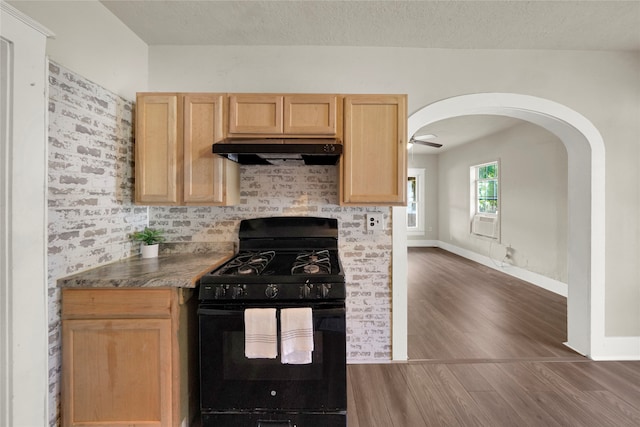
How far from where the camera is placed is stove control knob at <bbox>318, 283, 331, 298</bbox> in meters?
1.59

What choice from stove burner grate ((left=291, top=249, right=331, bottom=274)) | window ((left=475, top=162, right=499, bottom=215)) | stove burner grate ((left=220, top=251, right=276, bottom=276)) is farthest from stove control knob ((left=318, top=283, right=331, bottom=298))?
window ((left=475, top=162, right=499, bottom=215))

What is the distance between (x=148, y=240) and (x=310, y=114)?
1532mm

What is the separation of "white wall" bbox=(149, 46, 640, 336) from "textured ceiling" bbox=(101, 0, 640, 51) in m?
0.08

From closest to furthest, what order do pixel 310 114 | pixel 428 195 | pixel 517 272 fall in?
pixel 310 114 < pixel 517 272 < pixel 428 195

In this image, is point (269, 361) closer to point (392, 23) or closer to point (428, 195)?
point (392, 23)

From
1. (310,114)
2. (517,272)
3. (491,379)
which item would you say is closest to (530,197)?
(517,272)

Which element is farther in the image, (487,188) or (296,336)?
(487,188)

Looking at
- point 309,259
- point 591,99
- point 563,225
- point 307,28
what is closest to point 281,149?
point 309,259

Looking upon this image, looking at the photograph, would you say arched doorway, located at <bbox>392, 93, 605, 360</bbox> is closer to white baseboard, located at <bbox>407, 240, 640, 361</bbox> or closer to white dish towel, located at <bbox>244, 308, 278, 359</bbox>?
white baseboard, located at <bbox>407, 240, 640, 361</bbox>

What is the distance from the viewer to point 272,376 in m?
1.60

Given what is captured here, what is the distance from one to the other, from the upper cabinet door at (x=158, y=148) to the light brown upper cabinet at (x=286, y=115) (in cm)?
42

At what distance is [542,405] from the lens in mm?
1889

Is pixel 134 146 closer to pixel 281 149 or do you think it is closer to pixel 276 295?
pixel 281 149

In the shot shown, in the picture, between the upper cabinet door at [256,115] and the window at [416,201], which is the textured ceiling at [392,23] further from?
the window at [416,201]
